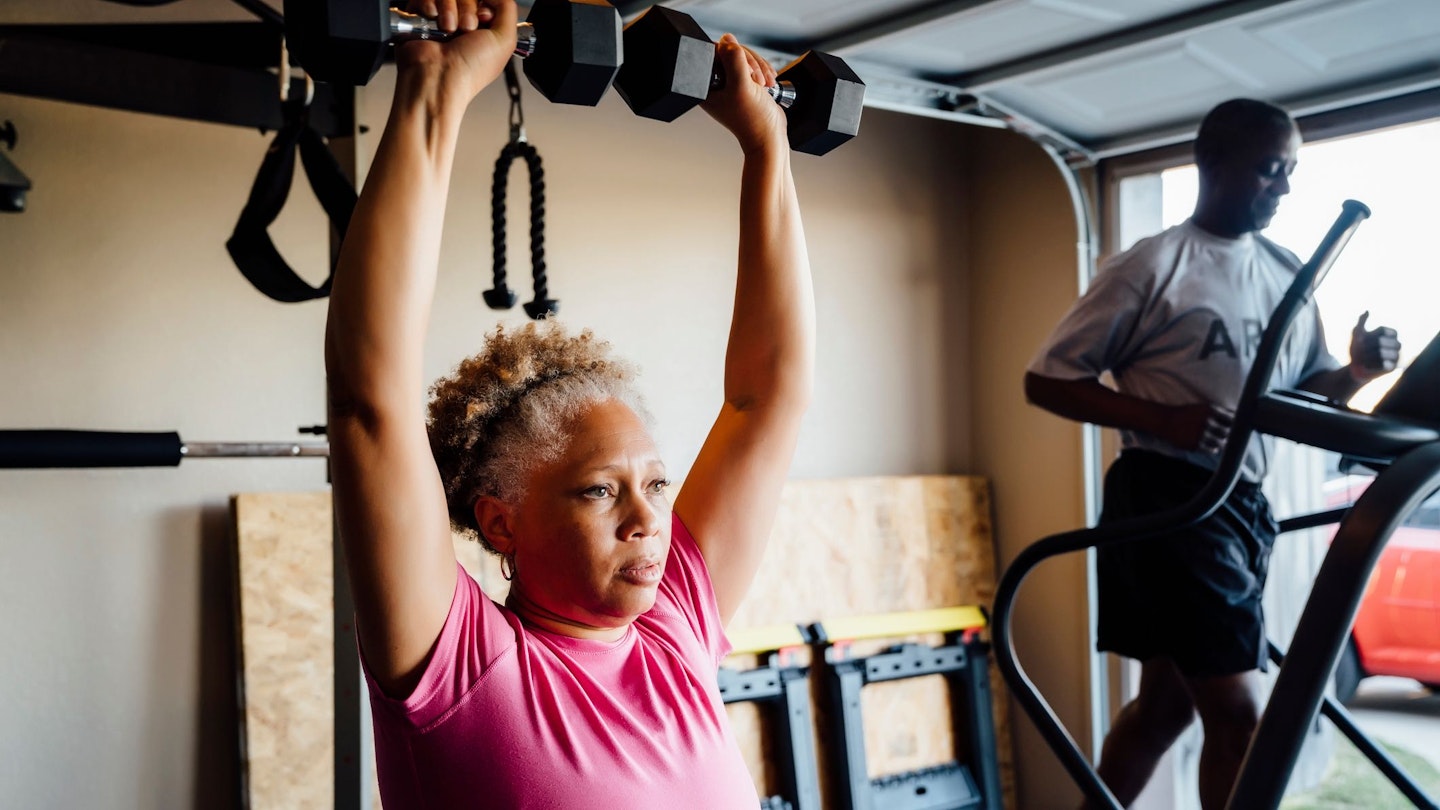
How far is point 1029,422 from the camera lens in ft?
12.9

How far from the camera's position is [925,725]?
12.1ft

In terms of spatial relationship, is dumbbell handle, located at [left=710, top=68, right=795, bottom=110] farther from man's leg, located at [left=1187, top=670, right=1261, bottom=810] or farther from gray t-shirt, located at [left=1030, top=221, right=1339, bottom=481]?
man's leg, located at [left=1187, top=670, right=1261, bottom=810]

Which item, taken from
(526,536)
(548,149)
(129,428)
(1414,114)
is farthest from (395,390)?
(1414,114)

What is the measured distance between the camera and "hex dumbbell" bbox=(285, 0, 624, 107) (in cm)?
93

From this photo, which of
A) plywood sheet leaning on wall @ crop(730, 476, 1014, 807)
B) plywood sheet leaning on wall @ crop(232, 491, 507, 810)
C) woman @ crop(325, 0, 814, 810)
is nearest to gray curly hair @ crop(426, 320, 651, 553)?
woman @ crop(325, 0, 814, 810)

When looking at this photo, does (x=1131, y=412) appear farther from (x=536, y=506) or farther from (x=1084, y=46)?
(x=536, y=506)

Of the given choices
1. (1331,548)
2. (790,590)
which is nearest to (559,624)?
(1331,548)

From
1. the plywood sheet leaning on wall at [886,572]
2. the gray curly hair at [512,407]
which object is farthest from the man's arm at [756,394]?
the plywood sheet leaning on wall at [886,572]

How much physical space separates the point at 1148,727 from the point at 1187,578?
0.40 m

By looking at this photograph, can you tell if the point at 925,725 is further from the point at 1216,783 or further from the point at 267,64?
the point at 267,64

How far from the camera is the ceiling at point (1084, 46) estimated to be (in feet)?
8.33

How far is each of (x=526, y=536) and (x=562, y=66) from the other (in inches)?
17.8

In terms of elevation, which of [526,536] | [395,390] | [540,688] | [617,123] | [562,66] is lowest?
[540,688]

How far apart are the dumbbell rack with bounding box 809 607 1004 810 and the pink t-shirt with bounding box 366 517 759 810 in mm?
2342
